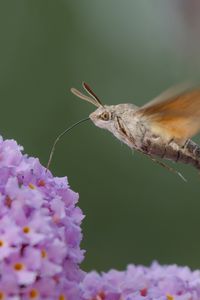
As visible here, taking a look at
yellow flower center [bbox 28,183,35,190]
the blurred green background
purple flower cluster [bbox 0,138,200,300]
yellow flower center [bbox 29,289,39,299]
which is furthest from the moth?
the blurred green background

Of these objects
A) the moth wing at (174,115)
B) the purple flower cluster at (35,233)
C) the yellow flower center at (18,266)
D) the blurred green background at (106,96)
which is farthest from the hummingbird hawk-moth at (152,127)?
the blurred green background at (106,96)

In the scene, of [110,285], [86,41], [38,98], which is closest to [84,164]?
[38,98]

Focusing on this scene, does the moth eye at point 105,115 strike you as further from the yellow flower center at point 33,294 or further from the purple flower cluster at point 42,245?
the yellow flower center at point 33,294

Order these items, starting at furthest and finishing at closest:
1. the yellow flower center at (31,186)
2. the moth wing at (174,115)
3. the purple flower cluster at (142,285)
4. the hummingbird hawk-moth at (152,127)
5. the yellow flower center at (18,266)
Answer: the hummingbird hawk-moth at (152,127) < the moth wing at (174,115) < the purple flower cluster at (142,285) < the yellow flower center at (31,186) < the yellow flower center at (18,266)

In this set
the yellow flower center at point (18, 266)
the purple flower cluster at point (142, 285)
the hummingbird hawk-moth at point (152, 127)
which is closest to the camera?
the yellow flower center at point (18, 266)

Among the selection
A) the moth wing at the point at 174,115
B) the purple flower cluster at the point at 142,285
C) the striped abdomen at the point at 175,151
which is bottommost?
the purple flower cluster at the point at 142,285

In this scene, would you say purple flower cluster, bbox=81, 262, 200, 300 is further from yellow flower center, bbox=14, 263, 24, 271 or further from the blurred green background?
the blurred green background
